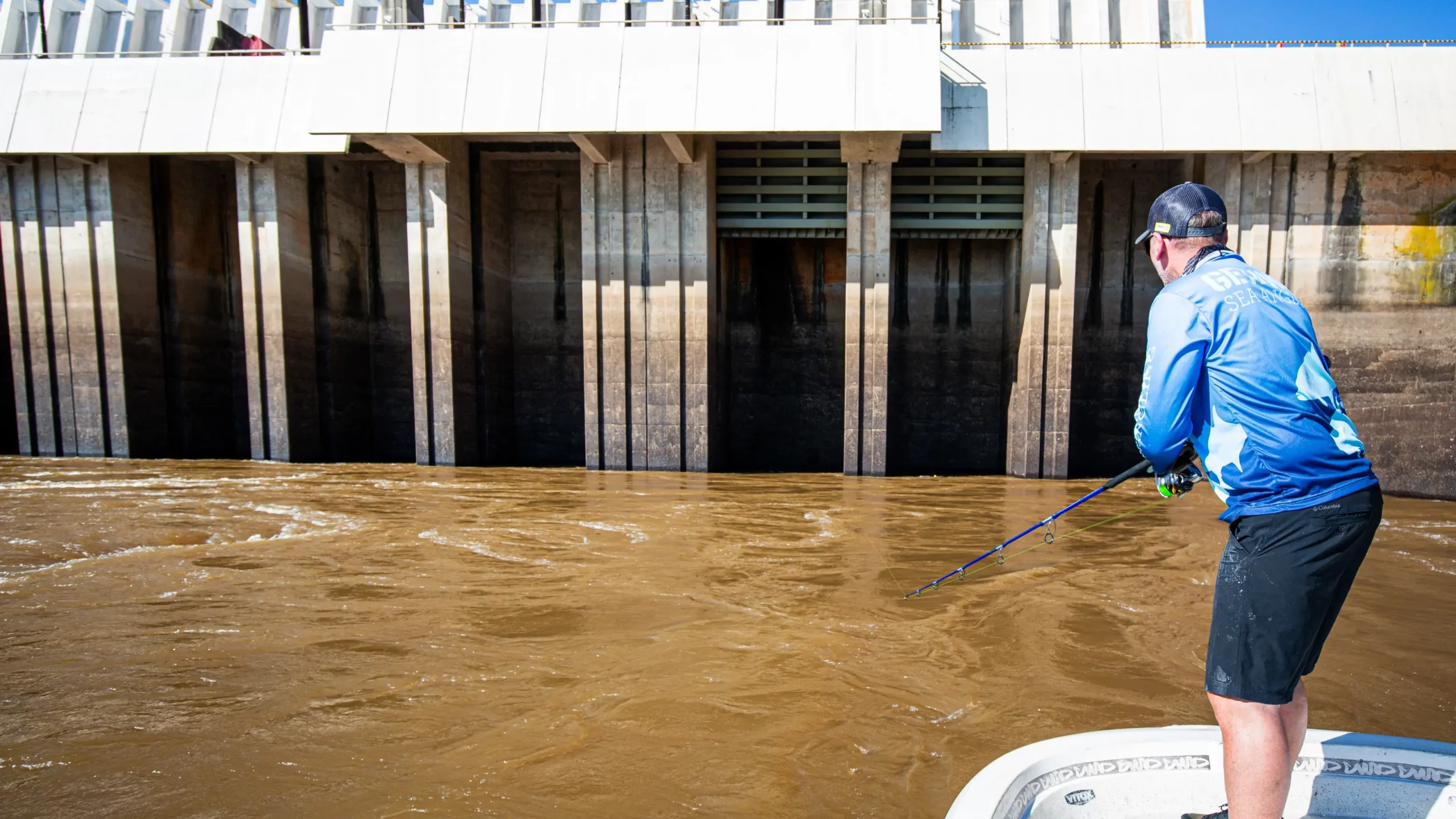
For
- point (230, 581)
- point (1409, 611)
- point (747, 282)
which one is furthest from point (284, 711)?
point (747, 282)

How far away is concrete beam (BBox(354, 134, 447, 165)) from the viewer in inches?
473

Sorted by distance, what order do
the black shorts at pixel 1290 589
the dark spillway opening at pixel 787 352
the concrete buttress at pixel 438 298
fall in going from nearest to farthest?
the black shorts at pixel 1290 589 < the concrete buttress at pixel 438 298 < the dark spillway opening at pixel 787 352

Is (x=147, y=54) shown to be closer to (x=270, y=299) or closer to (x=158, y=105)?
(x=158, y=105)

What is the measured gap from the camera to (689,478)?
1185cm

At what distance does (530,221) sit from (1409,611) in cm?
1567

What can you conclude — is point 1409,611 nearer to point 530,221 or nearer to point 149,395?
point 530,221

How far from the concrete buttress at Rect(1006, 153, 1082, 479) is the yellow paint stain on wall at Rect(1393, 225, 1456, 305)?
4.94 m

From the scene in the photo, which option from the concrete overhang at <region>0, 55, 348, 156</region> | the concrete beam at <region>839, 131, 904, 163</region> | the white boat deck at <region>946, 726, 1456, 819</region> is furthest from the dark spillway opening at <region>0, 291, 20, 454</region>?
the white boat deck at <region>946, 726, 1456, 819</region>

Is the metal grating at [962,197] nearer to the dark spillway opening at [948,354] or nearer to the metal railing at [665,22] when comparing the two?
the dark spillway opening at [948,354]

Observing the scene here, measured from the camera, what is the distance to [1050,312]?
12.3 meters

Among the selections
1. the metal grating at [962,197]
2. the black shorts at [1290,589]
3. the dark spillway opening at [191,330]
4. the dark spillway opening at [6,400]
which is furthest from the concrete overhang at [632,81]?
the black shorts at [1290,589]

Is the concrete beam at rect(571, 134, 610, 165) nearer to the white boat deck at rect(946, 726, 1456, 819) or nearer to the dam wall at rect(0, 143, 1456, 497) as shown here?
the dam wall at rect(0, 143, 1456, 497)

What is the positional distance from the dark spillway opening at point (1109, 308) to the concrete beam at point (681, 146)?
782 centimetres

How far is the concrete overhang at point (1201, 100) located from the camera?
36.8ft
